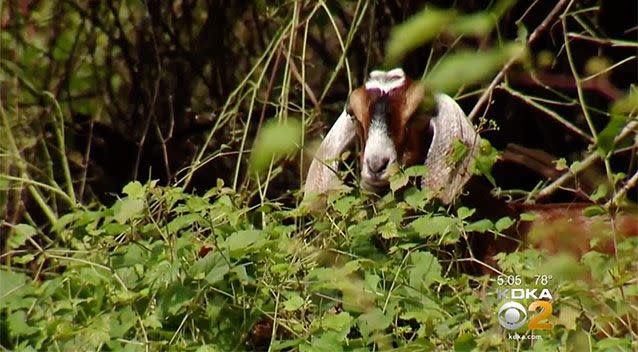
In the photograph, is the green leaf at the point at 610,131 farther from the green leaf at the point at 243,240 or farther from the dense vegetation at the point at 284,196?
the green leaf at the point at 243,240

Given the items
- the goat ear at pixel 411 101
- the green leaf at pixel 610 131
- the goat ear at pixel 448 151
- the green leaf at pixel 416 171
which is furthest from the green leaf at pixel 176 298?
the green leaf at pixel 610 131

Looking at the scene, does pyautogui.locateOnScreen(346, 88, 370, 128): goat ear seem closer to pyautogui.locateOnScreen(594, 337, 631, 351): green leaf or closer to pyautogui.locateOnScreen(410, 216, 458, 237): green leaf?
pyautogui.locateOnScreen(410, 216, 458, 237): green leaf

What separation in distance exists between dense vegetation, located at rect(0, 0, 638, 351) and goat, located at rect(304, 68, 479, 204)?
0.07 m

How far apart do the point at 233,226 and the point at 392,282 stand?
1.56 feet

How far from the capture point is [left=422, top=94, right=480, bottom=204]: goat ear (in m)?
3.45

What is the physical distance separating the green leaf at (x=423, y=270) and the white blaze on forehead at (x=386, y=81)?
62 centimetres

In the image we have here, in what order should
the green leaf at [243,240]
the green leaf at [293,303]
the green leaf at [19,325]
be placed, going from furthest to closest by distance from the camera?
the green leaf at [19,325] < the green leaf at [243,240] < the green leaf at [293,303]

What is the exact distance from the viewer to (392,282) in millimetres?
2982

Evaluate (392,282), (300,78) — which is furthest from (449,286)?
(300,78)

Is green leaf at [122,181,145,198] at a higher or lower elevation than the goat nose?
higher

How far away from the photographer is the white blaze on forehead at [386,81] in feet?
11.6

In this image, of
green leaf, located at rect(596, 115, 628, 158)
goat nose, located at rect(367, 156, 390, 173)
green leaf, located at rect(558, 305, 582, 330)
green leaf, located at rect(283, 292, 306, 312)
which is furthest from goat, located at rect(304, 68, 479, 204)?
green leaf, located at rect(596, 115, 628, 158)

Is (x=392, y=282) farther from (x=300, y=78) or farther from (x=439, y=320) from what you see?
(x=300, y=78)

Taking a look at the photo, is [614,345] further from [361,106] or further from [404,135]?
[361,106]
